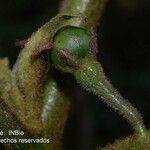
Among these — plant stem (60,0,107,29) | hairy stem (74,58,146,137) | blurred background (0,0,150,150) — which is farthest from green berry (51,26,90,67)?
blurred background (0,0,150,150)

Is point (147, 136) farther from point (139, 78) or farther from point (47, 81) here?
point (139, 78)

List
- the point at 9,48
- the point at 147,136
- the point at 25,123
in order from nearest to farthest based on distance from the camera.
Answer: the point at 147,136
the point at 25,123
the point at 9,48

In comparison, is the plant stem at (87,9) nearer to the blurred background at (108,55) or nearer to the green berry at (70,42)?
the green berry at (70,42)

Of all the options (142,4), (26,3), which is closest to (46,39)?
(26,3)

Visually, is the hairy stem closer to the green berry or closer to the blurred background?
the green berry

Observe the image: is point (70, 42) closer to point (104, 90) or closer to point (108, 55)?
point (104, 90)

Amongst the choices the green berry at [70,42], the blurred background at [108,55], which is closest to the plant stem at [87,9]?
the green berry at [70,42]
